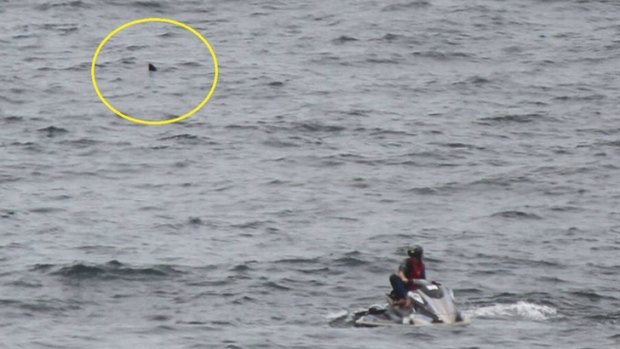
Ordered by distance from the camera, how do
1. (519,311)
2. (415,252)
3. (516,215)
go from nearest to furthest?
(415,252)
(519,311)
(516,215)

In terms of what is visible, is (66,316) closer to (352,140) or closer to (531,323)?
(531,323)

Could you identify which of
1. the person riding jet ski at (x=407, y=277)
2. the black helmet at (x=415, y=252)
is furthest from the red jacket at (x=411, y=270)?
the black helmet at (x=415, y=252)

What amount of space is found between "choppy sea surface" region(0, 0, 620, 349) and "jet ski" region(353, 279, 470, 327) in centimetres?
39

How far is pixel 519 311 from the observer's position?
1702 inches

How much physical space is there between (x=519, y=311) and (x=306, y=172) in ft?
56.0

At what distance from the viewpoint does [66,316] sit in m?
43.0

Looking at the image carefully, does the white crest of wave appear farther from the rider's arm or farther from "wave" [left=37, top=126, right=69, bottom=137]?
"wave" [left=37, top=126, right=69, bottom=137]

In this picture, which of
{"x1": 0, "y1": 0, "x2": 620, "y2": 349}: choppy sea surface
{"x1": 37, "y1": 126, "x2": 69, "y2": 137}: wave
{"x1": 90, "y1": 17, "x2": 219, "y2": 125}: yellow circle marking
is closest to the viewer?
{"x1": 0, "y1": 0, "x2": 620, "y2": 349}: choppy sea surface

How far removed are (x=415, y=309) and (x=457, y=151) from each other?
67.3 feet

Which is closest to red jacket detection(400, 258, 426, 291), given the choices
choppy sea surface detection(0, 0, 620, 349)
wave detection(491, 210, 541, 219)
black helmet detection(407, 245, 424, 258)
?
black helmet detection(407, 245, 424, 258)

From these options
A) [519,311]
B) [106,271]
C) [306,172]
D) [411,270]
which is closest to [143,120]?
[306,172]

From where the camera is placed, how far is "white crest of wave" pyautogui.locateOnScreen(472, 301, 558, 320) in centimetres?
4284

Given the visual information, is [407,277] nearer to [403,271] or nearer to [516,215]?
[403,271]

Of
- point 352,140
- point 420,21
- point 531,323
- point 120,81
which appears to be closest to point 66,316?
point 531,323
